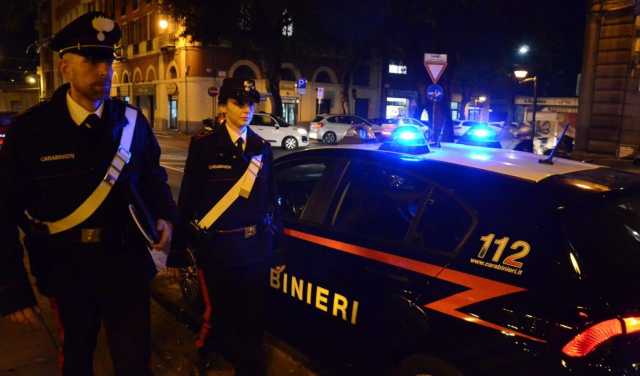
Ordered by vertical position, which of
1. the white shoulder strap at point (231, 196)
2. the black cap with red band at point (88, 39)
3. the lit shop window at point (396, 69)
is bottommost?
the white shoulder strap at point (231, 196)

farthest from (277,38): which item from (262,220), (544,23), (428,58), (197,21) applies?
(262,220)

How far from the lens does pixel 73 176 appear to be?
7.21 feet

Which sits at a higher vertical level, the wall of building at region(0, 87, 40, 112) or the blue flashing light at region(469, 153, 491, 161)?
the wall of building at region(0, 87, 40, 112)

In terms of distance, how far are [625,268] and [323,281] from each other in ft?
5.24

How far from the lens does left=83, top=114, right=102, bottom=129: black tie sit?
2246mm

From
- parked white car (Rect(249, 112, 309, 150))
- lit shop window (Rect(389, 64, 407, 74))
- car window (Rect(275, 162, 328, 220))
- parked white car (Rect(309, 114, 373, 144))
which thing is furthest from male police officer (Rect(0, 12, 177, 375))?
lit shop window (Rect(389, 64, 407, 74))

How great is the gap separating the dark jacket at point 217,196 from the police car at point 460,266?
0.31 metres

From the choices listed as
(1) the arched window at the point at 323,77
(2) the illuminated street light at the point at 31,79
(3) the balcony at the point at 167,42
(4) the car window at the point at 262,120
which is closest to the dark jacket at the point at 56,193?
(4) the car window at the point at 262,120

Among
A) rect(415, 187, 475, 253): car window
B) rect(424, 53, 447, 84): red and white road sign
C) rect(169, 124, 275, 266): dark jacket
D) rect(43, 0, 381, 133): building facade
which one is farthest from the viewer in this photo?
rect(43, 0, 381, 133): building facade

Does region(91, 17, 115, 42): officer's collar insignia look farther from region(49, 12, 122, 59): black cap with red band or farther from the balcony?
the balcony

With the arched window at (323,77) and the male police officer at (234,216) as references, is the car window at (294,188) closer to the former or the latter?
the male police officer at (234,216)

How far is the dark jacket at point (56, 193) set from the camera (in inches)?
82.7

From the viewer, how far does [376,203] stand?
3412 millimetres

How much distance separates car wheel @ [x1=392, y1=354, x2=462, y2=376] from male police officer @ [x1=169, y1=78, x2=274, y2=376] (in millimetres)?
904
